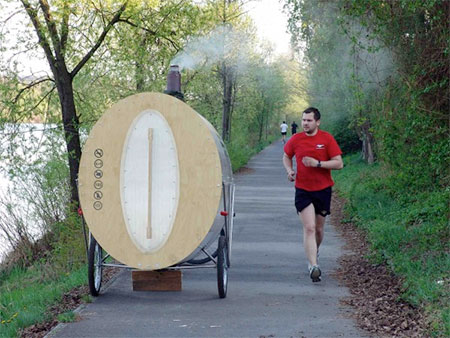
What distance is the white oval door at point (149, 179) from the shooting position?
25.8ft

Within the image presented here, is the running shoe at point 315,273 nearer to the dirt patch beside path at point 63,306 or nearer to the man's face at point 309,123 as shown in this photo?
the man's face at point 309,123

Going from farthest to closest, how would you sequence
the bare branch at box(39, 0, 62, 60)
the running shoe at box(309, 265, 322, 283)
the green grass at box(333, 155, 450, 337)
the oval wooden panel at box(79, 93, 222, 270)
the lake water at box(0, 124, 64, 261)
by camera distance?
the bare branch at box(39, 0, 62, 60) → the lake water at box(0, 124, 64, 261) → the running shoe at box(309, 265, 322, 283) → the oval wooden panel at box(79, 93, 222, 270) → the green grass at box(333, 155, 450, 337)

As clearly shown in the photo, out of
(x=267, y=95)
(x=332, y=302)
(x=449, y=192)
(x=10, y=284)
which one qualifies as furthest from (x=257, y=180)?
(x=267, y=95)

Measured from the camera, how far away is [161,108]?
7.97 meters

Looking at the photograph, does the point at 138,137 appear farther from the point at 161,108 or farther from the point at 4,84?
the point at 4,84

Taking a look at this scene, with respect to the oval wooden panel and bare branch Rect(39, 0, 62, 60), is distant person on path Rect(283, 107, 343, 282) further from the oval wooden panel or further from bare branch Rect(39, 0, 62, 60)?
A: bare branch Rect(39, 0, 62, 60)

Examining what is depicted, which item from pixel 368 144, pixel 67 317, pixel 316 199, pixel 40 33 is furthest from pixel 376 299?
pixel 368 144

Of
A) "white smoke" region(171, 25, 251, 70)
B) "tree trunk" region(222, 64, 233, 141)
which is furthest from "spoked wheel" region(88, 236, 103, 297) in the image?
"tree trunk" region(222, 64, 233, 141)

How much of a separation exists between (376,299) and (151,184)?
99.2 inches

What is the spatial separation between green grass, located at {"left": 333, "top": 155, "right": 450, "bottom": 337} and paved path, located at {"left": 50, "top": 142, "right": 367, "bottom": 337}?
27.1 inches

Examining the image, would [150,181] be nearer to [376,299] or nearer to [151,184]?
[151,184]

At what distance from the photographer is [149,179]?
7.94 meters

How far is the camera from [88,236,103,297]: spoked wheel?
795 centimetres

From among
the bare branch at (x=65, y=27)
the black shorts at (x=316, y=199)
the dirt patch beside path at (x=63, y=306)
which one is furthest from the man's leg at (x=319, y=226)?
the bare branch at (x=65, y=27)
